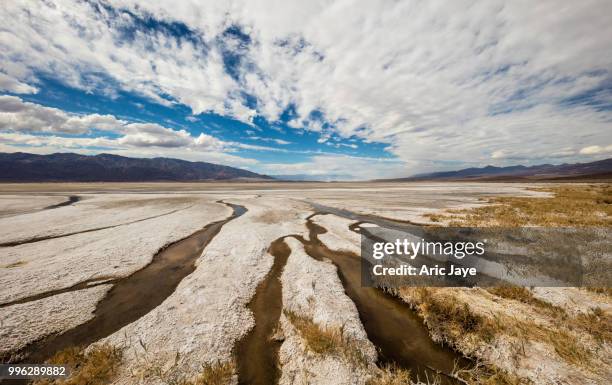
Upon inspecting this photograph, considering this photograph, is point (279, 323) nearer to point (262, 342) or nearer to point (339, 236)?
point (262, 342)

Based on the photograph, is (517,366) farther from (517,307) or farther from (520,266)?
(520,266)

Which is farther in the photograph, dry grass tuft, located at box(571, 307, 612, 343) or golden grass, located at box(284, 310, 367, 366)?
dry grass tuft, located at box(571, 307, 612, 343)

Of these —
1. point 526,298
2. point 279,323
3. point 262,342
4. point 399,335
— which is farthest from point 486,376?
point 262,342

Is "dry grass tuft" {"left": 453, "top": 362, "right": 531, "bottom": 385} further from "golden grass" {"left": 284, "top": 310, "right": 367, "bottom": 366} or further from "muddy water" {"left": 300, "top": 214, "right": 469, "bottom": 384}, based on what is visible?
"golden grass" {"left": 284, "top": 310, "right": 367, "bottom": 366}

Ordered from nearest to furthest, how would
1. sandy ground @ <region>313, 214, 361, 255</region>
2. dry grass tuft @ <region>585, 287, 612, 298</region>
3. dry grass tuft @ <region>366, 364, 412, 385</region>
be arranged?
dry grass tuft @ <region>366, 364, 412, 385</region>, dry grass tuft @ <region>585, 287, 612, 298</region>, sandy ground @ <region>313, 214, 361, 255</region>

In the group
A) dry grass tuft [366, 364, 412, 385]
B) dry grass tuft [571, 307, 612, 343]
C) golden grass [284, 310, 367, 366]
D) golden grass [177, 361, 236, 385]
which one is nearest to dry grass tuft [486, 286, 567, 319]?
dry grass tuft [571, 307, 612, 343]

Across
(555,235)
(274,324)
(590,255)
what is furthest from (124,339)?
(555,235)
